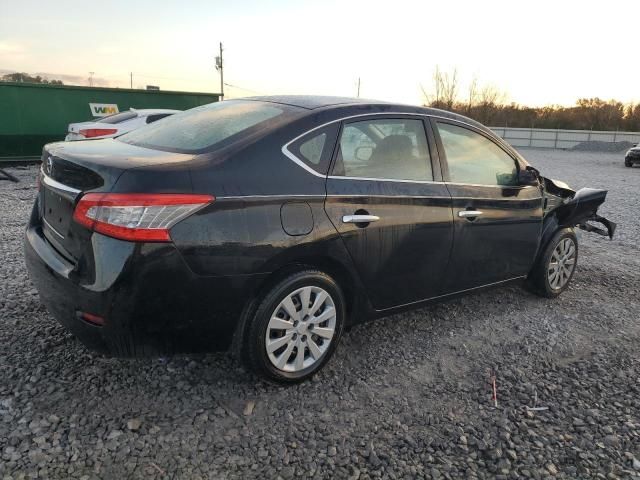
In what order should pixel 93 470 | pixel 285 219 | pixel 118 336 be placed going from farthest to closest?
pixel 285 219, pixel 118 336, pixel 93 470

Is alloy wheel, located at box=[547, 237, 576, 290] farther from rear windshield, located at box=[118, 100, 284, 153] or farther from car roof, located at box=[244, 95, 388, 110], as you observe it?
rear windshield, located at box=[118, 100, 284, 153]

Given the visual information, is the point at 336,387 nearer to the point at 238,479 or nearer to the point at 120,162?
the point at 238,479

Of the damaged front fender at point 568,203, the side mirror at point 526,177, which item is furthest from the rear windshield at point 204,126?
the damaged front fender at point 568,203

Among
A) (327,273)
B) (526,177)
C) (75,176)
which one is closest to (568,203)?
(526,177)

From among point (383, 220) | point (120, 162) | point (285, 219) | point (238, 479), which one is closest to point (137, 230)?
point (120, 162)

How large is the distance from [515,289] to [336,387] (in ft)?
8.53

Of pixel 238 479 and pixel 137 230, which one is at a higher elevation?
pixel 137 230

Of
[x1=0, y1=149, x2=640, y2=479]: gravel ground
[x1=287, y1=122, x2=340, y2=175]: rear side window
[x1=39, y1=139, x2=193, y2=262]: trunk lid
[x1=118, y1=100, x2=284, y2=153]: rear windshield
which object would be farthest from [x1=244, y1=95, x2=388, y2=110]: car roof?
[x1=0, y1=149, x2=640, y2=479]: gravel ground

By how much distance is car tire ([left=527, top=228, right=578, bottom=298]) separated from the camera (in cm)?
446

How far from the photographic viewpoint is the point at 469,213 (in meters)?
3.58

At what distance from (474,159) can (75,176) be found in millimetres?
2687

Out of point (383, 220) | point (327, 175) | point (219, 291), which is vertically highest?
point (327, 175)

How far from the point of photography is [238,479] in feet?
7.33

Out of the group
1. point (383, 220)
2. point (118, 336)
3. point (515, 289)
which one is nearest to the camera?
point (118, 336)
